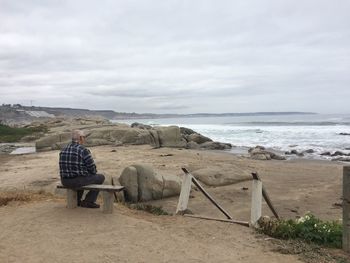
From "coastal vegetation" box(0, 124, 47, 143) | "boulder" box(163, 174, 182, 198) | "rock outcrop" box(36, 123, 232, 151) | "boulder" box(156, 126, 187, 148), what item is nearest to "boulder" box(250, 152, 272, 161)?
"rock outcrop" box(36, 123, 232, 151)

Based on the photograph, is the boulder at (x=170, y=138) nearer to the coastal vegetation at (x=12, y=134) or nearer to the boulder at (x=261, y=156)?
the boulder at (x=261, y=156)

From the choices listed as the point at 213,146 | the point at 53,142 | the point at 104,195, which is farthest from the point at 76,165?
the point at 213,146

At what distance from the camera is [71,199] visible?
8.53m

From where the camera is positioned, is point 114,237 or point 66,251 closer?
point 66,251

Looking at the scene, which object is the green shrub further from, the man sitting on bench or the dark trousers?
the man sitting on bench

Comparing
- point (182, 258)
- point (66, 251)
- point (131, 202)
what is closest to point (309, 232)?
point (182, 258)

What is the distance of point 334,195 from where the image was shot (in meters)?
14.5

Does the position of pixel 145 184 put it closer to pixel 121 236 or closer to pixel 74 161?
pixel 74 161

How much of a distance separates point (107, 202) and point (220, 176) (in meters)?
7.52

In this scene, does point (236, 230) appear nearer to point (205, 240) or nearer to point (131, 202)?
point (205, 240)

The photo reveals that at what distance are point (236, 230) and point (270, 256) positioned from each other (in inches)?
52.9

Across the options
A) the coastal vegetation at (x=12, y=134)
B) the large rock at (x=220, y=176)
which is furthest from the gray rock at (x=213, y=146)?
the large rock at (x=220, y=176)

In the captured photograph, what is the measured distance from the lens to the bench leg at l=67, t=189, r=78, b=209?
8.48 meters

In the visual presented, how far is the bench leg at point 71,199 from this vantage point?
27.8 ft
